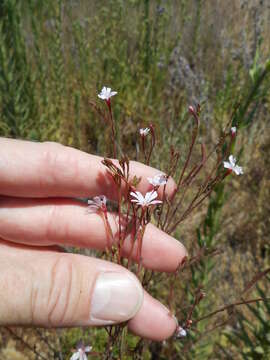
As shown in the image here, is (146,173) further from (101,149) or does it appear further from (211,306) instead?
(101,149)

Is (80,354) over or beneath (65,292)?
beneath

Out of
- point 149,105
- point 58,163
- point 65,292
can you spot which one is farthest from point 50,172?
point 149,105

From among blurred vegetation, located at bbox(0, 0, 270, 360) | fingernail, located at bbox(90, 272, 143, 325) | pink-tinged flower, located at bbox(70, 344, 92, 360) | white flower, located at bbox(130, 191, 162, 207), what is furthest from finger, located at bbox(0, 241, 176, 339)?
blurred vegetation, located at bbox(0, 0, 270, 360)

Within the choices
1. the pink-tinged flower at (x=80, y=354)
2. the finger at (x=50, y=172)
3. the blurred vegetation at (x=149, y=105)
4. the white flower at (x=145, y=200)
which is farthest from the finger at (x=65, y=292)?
the blurred vegetation at (x=149, y=105)

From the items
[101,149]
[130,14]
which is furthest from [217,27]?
[101,149]

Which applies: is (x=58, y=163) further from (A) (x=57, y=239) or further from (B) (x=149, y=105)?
(B) (x=149, y=105)

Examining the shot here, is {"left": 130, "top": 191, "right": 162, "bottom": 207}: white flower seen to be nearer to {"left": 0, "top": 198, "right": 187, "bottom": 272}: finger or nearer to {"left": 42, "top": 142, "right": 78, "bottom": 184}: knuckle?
{"left": 0, "top": 198, "right": 187, "bottom": 272}: finger
